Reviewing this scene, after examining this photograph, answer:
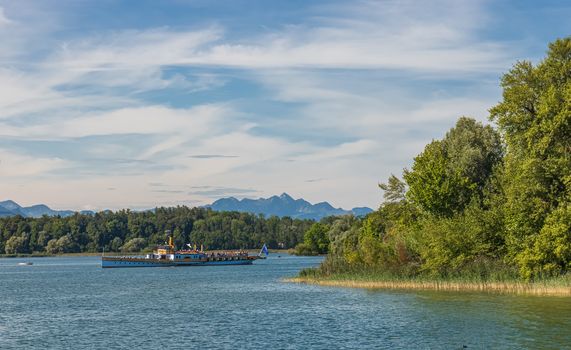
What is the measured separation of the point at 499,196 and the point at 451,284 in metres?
12.3

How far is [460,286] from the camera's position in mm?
68375

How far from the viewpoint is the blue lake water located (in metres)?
43.3

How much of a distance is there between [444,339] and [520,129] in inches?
1159

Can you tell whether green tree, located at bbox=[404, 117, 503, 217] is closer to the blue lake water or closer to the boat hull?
the blue lake water

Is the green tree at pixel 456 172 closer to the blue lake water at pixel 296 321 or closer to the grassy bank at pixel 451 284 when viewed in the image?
the grassy bank at pixel 451 284

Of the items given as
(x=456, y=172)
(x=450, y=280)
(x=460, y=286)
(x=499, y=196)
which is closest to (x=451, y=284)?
(x=450, y=280)

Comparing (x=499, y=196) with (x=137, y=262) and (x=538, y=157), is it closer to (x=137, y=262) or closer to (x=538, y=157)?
(x=538, y=157)

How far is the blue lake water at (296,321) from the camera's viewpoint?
142 feet

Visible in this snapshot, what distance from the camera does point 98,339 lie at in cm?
4672

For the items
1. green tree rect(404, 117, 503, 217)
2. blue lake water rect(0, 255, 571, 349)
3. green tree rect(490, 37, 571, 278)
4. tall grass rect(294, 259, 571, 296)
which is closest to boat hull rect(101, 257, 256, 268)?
tall grass rect(294, 259, 571, 296)

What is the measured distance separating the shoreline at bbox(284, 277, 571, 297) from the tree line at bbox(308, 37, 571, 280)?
3.38 ft

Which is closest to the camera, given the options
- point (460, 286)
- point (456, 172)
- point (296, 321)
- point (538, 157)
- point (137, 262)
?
point (296, 321)

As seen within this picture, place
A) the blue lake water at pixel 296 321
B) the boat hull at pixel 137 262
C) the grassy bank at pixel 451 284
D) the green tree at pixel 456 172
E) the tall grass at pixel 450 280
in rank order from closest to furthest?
the blue lake water at pixel 296 321
the grassy bank at pixel 451 284
the tall grass at pixel 450 280
the green tree at pixel 456 172
the boat hull at pixel 137 262

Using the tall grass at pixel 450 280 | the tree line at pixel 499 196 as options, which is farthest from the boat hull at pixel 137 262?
the tall grass at pixel 450 280
